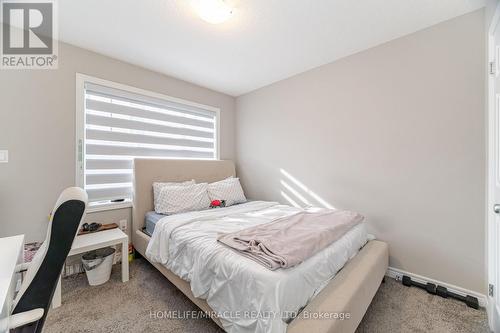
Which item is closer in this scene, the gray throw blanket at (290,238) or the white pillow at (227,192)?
the gray throw blanket at (290,238)

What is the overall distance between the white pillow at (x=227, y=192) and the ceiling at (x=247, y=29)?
5.26 feet

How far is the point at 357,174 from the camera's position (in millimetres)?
2432

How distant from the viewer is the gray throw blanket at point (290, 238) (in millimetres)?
1274

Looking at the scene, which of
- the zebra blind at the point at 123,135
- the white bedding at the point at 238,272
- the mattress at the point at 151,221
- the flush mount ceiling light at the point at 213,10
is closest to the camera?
the white bedding at the point at 238,272

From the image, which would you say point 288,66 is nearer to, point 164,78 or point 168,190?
point 164,78

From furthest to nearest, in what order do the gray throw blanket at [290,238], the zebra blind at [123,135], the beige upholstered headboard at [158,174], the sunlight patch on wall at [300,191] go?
the sunlight patch on wall at [300,191]
the beige upholstered headboard at [158,174]
the zebra blind at [123,135]
the gray throw blanket at [290,238]

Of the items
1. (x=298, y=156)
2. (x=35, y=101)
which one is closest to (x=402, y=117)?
(x=298, y=156)

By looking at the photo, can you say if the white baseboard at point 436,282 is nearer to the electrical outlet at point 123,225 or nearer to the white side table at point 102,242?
the white side table at point 102,242

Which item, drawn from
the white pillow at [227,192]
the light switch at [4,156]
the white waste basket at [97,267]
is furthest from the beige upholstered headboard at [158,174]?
the light switch at [4,156]

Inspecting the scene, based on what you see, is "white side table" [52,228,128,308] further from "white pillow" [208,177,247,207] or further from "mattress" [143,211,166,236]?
"white pillow" [208,177,247,207]

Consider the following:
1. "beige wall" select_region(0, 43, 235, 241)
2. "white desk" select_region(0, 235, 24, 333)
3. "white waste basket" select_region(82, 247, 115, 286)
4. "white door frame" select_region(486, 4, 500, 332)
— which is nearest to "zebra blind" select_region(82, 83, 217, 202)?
"beige wall" select_region(0, 43, 235, 241)

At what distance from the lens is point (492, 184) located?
1.55 metres

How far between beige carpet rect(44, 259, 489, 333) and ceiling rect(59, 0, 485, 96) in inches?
97.0

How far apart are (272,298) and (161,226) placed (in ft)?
4.61
